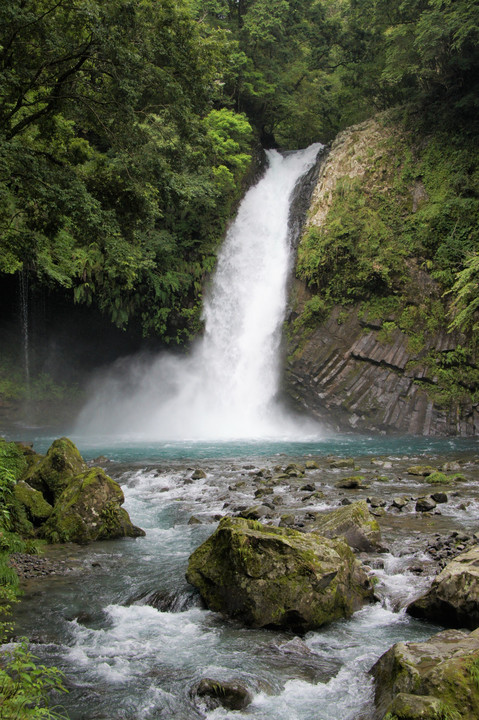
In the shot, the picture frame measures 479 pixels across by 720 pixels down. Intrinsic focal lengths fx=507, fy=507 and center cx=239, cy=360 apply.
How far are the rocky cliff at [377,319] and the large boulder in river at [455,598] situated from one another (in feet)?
45.2

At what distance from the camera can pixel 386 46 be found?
24.3 m

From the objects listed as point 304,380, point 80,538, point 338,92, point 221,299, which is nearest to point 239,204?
point 221,299

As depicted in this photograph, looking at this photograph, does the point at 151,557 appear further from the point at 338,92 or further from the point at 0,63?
the point at 338,92

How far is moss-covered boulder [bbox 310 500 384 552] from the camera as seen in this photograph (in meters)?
6.96

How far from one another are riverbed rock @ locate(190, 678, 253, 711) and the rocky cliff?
1556 centimetres

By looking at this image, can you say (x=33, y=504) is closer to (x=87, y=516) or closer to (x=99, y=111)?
(x=87, y=516)

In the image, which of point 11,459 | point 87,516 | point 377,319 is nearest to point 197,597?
point 87,516

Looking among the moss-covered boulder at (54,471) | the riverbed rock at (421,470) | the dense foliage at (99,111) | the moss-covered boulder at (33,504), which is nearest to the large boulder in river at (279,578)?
the moss-covered boulder at (33,504)

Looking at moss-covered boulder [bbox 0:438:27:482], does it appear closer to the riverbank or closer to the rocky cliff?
the riverbank

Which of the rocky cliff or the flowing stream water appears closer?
the flowing stream water

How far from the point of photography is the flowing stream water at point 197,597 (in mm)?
4148

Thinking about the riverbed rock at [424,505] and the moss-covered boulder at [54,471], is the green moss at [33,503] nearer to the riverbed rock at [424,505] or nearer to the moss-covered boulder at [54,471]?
the moss-covered boulder at [54,471]

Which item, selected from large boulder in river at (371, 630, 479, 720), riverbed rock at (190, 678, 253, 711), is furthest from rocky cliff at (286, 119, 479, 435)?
riverbed rock at (190, 678, 253, 711)

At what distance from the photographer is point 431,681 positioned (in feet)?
10.5
